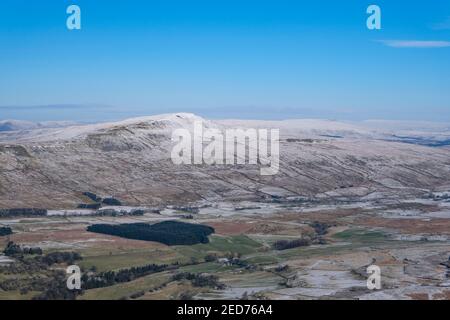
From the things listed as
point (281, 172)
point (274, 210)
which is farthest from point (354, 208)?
point (281, 172)

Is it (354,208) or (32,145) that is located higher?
(32,145)

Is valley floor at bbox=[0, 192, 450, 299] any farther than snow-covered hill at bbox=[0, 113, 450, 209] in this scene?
No

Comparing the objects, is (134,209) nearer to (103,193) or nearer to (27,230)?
(103,193)

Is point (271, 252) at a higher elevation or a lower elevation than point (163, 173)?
lower

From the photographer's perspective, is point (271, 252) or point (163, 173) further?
point (163, 173)

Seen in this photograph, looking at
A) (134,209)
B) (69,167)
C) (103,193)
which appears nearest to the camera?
(134,209)

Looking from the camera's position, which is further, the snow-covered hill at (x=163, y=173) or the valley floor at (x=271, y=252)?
the snow-covered hill at (x=163, y=173)
